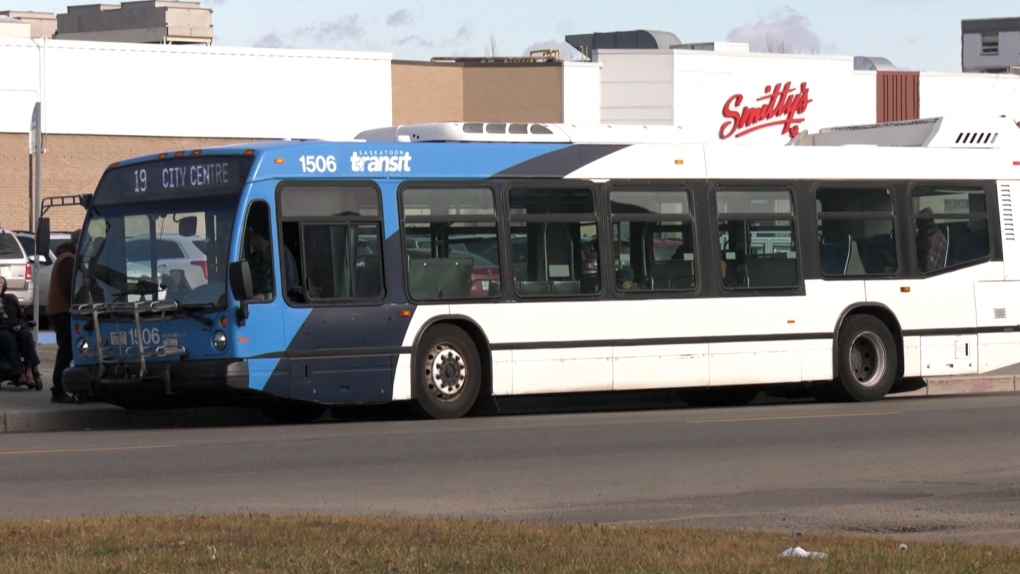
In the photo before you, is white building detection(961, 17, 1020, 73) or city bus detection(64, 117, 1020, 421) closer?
city bus detection(64, 117, 1020, 421)

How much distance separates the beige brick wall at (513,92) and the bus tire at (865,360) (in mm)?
31332

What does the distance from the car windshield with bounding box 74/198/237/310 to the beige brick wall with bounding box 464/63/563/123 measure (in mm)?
33810

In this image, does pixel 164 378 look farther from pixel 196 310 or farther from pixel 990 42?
pixel 990 42

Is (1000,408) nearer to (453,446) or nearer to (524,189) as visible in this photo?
(524,189)

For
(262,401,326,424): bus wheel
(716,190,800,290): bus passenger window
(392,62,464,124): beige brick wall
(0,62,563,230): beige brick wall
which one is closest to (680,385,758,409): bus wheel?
(716,190,800,290): bus passenger window

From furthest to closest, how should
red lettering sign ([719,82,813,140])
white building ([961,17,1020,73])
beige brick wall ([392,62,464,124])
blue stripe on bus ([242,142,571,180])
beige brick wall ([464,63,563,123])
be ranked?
white building ([961,17,1020,73]) → red lettering sign ([719,82,813,140]) → beige brick wall ([464,63,563,123]) → beige brick wall ([392,62,464,124]) → blue stripe on bus ([242,142,571,180])

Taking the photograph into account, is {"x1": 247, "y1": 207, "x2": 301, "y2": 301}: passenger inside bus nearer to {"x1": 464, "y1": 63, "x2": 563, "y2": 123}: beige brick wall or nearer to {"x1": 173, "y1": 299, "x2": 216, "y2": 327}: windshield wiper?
{"x1": 173, "y1": 299, "x2": 216, "y2": 327}: windshield wiper

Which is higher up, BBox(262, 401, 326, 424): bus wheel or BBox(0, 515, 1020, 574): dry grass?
BBox(262, 401, 326, 424): bus wheel

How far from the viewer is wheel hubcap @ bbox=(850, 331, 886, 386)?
18.4m

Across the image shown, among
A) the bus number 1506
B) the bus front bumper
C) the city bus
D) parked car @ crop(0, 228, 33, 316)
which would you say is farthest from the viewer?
parked car @ crop(0, 228, 33, 316)

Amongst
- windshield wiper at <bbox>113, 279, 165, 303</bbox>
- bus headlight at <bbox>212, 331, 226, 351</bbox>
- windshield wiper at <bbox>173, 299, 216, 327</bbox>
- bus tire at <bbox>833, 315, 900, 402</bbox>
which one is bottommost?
bus tire at <bbox>833, 315, 900, 402</bbox>

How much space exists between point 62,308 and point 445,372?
426 centimetres

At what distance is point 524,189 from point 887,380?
5100 millimetres

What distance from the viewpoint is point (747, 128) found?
50688mm
